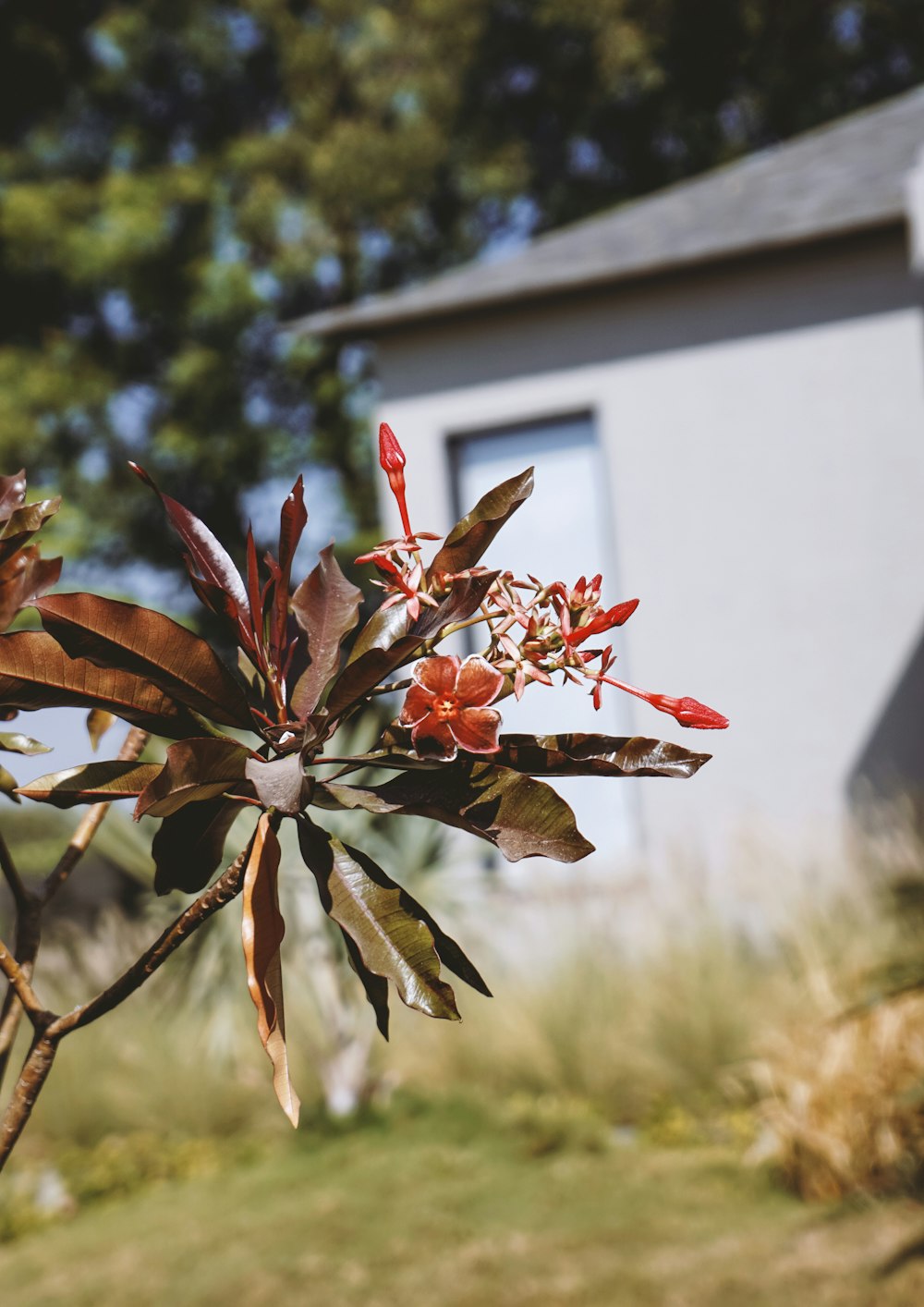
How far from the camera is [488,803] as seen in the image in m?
0.83

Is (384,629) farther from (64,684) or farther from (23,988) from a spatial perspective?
(23,988)

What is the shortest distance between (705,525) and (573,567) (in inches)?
33.2

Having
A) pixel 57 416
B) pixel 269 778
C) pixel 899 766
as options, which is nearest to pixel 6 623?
pixel 269 778

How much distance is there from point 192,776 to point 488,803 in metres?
0.19

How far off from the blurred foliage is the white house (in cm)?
820

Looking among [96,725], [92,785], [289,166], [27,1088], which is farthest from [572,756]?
[289,166]

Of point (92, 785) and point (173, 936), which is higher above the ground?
point (92, 785)

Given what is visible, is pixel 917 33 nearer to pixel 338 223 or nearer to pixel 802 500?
pixel 338 223

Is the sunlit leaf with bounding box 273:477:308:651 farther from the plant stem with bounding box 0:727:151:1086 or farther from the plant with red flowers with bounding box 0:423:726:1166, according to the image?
the plant stem with bounding box 0:727:151:1086

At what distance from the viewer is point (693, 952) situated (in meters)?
5.73

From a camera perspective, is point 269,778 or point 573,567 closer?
point 269,778

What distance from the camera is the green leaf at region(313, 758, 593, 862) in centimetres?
81

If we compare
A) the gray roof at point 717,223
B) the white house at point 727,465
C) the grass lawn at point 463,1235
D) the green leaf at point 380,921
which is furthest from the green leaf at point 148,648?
the gray roof at point 717,223

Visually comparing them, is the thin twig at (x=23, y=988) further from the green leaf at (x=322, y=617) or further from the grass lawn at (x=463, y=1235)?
the grass lawn at (x=463, y=1235)
